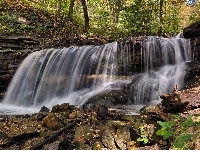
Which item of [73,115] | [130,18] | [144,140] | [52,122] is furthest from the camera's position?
[130,18]

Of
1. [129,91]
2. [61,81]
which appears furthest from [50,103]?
[129,91]

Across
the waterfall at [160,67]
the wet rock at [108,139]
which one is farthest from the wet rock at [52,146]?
the waterfall at [160,67]

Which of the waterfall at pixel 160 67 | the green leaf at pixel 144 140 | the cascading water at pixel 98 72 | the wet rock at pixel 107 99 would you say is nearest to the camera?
the green leaf at pixel 144 140

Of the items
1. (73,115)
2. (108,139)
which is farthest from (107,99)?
(108,139)

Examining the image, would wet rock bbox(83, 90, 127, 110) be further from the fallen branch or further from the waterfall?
the fallen branch

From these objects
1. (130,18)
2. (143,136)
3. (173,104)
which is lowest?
Answer: (143,136)

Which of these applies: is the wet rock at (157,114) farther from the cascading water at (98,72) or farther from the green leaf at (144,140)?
the cascading water at (98,72)

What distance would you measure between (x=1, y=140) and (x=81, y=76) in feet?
22.0

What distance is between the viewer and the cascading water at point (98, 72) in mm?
11188

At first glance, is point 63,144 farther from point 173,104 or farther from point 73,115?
point 173,104

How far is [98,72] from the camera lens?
12.5 metres

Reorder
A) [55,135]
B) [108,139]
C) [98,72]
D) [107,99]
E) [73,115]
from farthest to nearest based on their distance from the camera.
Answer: [98,72]
[107,99]
[73,115]
[55,135]
[108,139]

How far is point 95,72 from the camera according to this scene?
12.5m

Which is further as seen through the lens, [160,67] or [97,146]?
[160,67]
